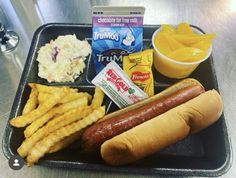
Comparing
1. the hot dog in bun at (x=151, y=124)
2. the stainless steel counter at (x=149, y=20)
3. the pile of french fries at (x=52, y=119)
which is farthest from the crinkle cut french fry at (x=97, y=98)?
the stainless steel counter at (x=149, y=20)

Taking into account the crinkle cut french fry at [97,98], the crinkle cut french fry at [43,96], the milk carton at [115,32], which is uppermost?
the milk carton at [115,32]

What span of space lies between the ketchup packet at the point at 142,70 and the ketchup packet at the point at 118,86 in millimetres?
34

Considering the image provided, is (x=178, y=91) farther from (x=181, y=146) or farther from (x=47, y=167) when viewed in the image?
(x=47, y=167)

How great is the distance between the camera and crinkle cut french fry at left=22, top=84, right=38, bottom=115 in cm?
124

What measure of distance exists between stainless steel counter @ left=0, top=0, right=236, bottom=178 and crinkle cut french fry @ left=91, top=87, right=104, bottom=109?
1.76 feet

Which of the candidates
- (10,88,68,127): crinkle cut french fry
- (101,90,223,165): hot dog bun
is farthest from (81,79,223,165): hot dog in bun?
(10,88,68,127): crinkle cut french fry

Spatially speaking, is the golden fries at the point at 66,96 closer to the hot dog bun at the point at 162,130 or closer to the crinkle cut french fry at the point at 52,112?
the crinkle cut french fry at the point at 52,112

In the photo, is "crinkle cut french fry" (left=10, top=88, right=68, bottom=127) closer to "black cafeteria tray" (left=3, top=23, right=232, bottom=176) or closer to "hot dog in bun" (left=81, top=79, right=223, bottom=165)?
"black cafeteria tray" (left=3, top=23, right=232, bottom=176)

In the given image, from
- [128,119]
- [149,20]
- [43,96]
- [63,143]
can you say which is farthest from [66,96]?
[149,20]

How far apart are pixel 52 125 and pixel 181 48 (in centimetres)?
72

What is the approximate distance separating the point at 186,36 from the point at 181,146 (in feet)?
1.81

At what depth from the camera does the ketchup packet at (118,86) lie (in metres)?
1.33

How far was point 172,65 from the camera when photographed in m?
1.35

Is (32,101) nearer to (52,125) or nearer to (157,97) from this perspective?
(52,125)
